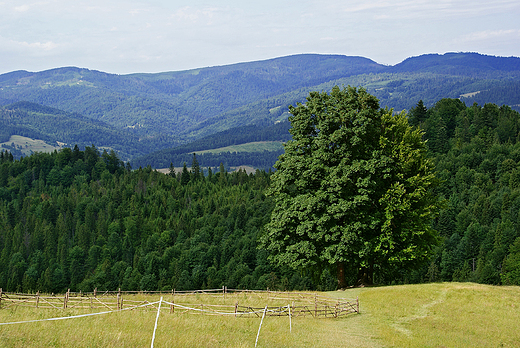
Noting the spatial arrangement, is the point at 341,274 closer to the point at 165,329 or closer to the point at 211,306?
the point at 211,306

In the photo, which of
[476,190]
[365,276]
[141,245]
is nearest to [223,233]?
[141,245]

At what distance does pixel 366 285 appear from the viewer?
46.9 metres

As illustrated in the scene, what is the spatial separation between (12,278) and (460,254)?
13946 centimetres

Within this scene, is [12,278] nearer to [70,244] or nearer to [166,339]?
[70,244]

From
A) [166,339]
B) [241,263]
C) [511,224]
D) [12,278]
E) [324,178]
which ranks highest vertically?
[324,178]

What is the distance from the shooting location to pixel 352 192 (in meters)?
45.4

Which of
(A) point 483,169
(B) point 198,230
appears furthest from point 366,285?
(A) point 483,169

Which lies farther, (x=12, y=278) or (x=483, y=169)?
(x=483, y=169)

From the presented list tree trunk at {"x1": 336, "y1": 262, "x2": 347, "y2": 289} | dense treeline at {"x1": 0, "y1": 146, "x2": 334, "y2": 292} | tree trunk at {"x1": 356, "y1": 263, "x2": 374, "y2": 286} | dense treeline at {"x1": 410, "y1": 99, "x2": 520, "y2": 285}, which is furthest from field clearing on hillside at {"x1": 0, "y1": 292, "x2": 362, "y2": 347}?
dense treeline at {"x1": 410, "y1": 99, "x2": 520, "y2": 285}

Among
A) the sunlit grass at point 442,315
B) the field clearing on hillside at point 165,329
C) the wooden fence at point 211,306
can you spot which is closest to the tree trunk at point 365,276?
the sunlit grass at point 442,315

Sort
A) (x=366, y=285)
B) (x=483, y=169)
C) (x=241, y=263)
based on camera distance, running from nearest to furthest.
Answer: (x=366, y=285), (x=241, y=263), (x=483, y=169)

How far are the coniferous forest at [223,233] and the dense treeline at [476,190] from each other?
0.35 meters

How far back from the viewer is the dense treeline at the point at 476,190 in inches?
4990

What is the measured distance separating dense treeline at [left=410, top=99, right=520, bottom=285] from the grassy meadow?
7440cm
